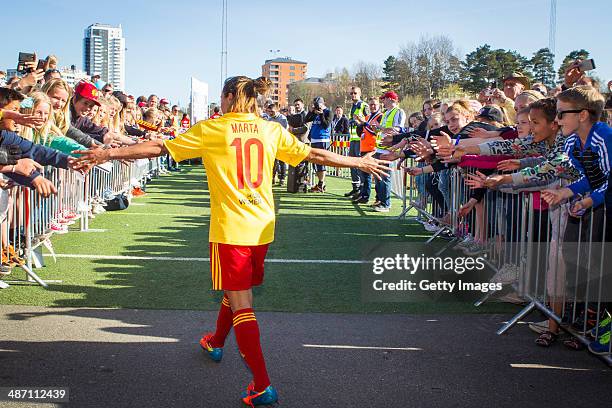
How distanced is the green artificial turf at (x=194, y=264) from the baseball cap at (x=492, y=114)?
235 cm

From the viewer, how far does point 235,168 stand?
4438 millimetres

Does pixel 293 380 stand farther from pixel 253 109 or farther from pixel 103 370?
pixel 253 109

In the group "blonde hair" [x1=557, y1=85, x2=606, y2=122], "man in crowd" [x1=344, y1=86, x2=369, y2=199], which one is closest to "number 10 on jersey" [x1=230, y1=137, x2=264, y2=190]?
"blonde hair" [x1=557, y1=85, x2=606, y2=122]

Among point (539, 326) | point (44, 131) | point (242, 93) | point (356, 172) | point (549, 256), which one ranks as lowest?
point (539, 326)

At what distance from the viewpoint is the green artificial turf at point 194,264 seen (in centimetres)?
676

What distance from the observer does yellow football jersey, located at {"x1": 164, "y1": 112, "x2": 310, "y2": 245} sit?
14.5ft

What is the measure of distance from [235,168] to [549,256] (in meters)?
2.94

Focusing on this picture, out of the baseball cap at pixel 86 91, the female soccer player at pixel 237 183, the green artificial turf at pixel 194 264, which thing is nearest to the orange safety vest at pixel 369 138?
the green artificial turf at pixel 194 264

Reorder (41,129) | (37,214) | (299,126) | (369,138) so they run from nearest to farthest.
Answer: (37,214) < (41,129) < (369,138) < (299,126)

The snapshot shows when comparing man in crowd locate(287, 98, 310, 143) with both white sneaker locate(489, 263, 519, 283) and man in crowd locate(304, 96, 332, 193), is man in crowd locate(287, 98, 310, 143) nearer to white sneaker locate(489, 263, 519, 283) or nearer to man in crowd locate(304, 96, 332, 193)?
man in crowd locate(304, 96, 332, 193)

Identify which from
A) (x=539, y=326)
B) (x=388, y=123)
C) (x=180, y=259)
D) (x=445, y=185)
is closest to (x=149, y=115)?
(x=388, y=123)

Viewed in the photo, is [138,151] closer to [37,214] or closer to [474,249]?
[37,214]

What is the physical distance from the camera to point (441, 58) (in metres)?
76.2

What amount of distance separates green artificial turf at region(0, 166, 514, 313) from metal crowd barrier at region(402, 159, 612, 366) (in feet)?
2.09
